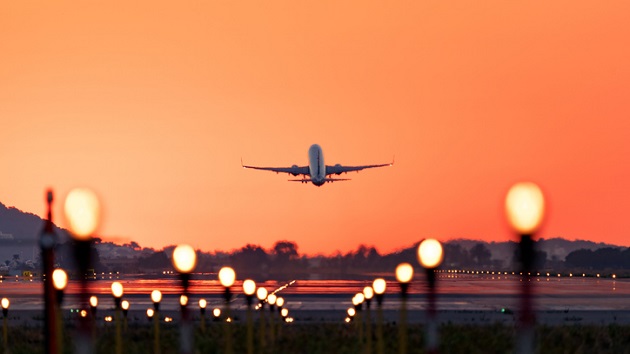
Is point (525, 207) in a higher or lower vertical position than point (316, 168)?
lower

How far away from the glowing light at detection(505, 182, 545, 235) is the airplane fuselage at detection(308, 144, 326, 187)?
99.3 metres

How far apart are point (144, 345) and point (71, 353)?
3986 mm

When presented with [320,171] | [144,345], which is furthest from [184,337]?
[320,171]

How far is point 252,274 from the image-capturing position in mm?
121688

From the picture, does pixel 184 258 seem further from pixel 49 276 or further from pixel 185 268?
pixel 49 276

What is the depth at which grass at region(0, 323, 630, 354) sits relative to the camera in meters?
38.6

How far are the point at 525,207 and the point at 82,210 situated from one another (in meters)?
6.06

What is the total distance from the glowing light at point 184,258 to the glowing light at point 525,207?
6911 mm

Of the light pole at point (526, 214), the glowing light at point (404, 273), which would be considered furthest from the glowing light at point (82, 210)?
the glowing light at point (404, 273)

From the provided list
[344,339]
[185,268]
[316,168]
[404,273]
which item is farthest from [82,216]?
[316,168]

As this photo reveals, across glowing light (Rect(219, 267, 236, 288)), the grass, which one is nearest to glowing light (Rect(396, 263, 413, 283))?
glowing light (Rect(219, 267, 236, 288))

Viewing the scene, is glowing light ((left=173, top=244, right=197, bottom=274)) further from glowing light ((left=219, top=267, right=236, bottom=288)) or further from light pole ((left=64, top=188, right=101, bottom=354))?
glowing light ((left=219, top=267, right=236, bottom=288))

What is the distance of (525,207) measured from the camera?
1275 cm

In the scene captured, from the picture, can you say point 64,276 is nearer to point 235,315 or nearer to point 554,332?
point 554,332
